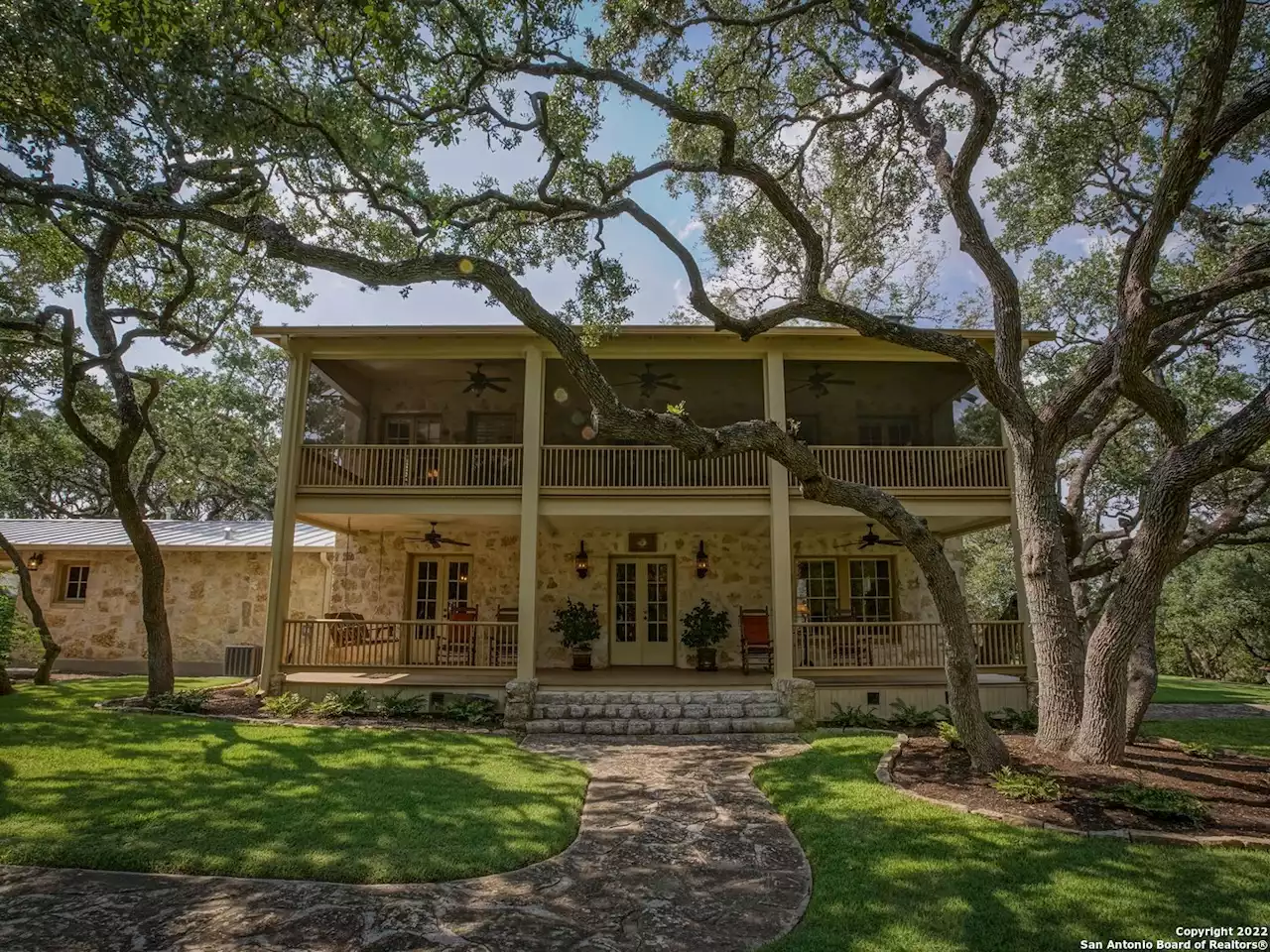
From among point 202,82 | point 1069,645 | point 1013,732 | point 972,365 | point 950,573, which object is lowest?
point 1013,732

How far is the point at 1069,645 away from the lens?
6.53 meters

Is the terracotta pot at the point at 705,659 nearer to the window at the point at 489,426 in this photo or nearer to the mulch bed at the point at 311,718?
the mulch bed at the point at 311,718

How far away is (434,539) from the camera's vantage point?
38.7 feet

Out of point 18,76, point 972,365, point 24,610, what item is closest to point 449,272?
point 972,365

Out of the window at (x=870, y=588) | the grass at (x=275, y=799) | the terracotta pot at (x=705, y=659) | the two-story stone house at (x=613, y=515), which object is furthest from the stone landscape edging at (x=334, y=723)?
the window at (x=870, y=588)

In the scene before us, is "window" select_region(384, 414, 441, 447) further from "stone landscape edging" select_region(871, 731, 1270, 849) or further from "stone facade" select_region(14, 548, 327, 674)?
"stone landscape edging" select_region(871, 731, 1270, 849)

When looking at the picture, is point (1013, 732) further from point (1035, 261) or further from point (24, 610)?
point (24, 610)

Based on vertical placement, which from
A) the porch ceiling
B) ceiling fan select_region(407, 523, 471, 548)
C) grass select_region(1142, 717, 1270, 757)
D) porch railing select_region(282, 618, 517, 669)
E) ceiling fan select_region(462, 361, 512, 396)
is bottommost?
grass select_region(1142, 717, 1270, 757)

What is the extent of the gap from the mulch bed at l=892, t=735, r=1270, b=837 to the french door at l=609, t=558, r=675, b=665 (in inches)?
228

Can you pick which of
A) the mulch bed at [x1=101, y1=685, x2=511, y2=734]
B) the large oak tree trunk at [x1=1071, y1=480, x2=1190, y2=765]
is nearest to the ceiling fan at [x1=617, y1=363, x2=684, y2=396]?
the mulch bed at [x1=101, y1=685, x2=511, y2=734]

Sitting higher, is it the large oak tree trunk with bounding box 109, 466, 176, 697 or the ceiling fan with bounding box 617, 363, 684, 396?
the ceiling fan with bounding box 617, 363, 684, 396

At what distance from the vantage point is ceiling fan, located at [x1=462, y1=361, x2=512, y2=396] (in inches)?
495

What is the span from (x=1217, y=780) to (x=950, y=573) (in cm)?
290

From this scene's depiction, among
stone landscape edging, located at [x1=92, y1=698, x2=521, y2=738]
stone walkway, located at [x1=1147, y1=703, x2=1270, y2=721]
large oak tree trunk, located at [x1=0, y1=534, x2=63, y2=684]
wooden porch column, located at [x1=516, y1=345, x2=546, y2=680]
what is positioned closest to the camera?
stone landscape edging, located at [x1=92, y1=698, x2=521, y2=738]
